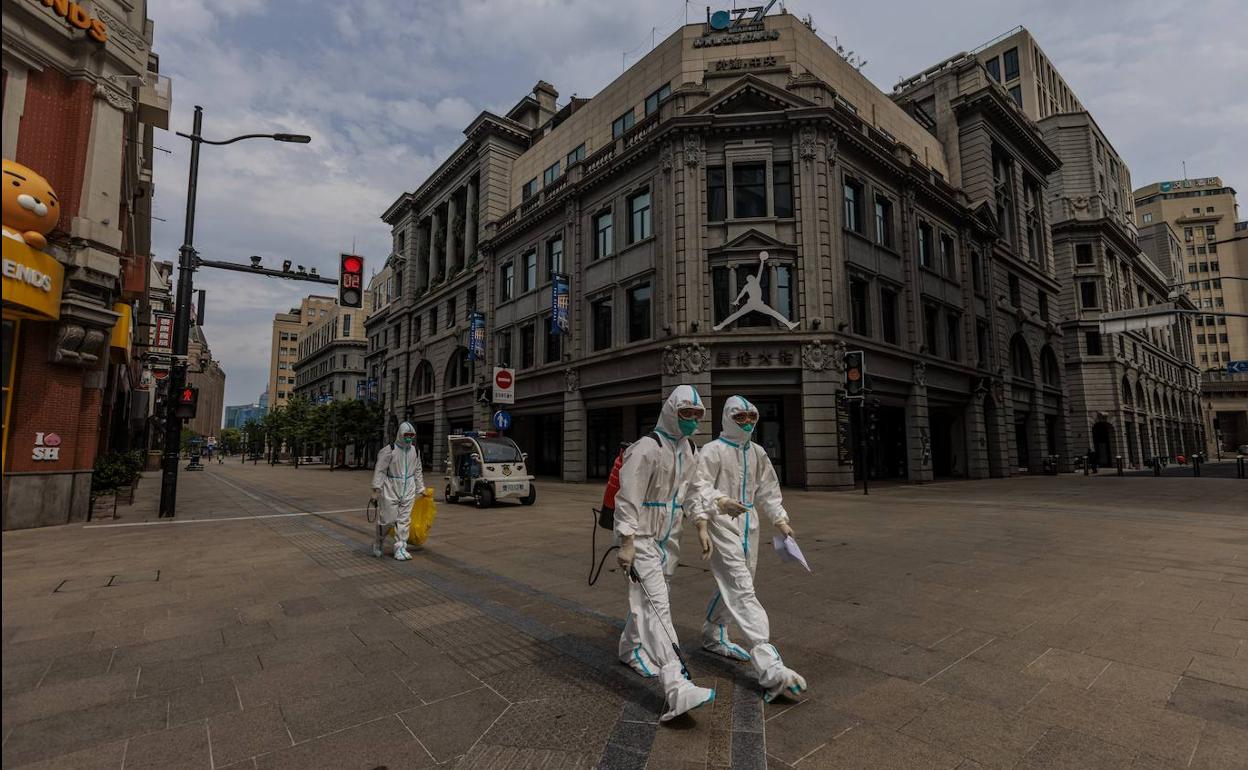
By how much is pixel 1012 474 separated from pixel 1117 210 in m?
36.4

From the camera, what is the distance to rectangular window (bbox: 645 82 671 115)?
88.4 ft

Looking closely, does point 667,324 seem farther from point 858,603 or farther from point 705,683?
point 705,683

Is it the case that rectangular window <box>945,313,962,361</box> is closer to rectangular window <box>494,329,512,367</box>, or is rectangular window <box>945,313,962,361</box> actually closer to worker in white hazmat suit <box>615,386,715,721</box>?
rectangular window <box>494,329,512,367</box>

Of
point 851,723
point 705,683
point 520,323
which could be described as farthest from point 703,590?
point 520,323

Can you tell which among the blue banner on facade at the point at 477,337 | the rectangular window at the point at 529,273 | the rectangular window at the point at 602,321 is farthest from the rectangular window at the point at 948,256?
the blue banner on facade at the point at 477,337

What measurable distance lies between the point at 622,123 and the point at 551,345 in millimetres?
10841

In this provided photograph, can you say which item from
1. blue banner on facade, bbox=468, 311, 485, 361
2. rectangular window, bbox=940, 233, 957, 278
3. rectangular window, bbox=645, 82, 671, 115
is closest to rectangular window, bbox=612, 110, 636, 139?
rectangular window, bbox=645, 82, 671, 115

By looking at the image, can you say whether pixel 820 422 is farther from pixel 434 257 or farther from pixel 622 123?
pixel 434 257

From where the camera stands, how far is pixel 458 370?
36969mm

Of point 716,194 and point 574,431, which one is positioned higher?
point 716,194

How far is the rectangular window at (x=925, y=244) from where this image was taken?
27103 mm

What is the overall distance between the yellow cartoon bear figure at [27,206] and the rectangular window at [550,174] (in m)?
25.1

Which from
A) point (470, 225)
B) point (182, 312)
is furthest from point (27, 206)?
point (470, 225)

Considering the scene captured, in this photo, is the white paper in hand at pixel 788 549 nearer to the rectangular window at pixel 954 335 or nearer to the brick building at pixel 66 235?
the brick building at pixel 66 235
